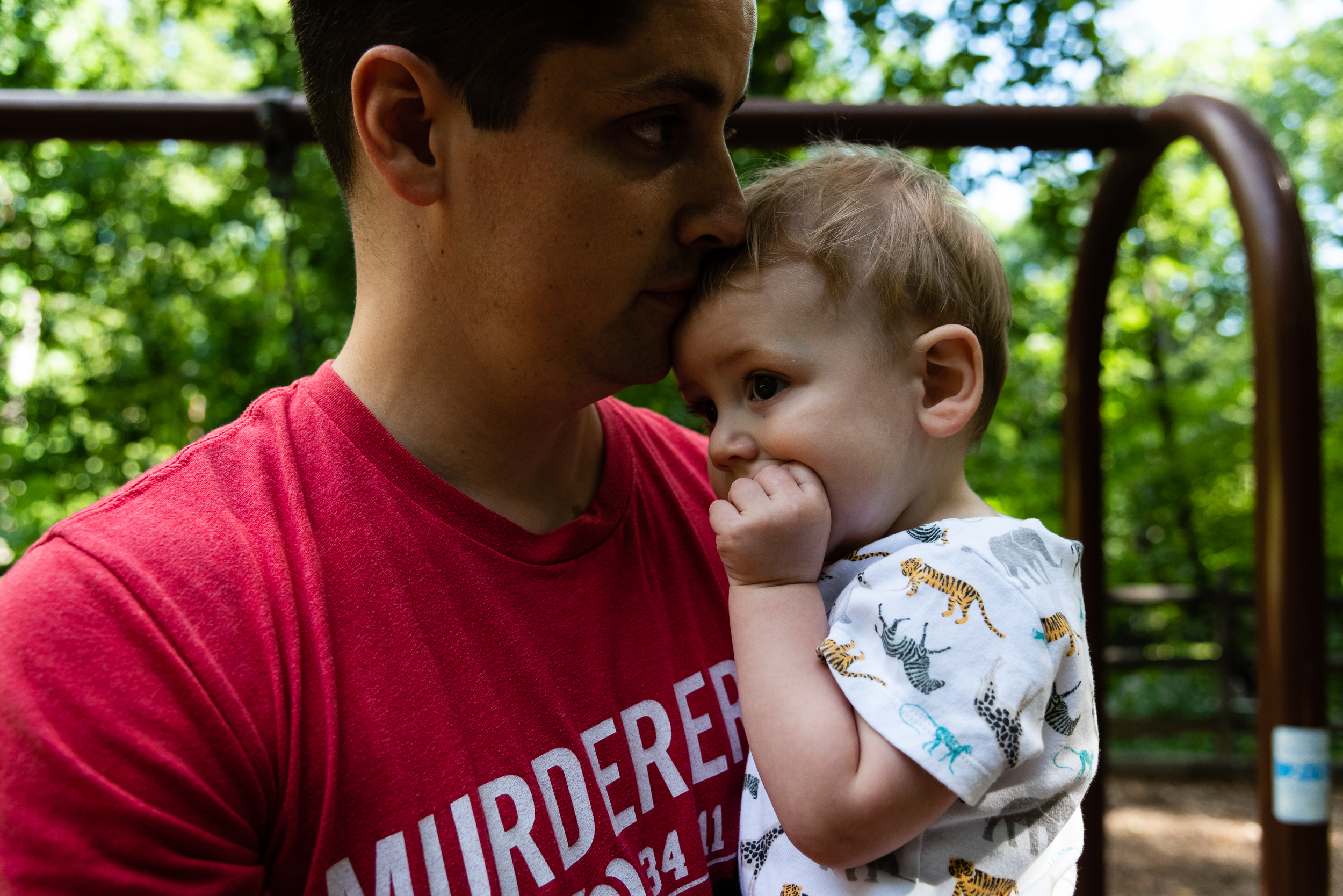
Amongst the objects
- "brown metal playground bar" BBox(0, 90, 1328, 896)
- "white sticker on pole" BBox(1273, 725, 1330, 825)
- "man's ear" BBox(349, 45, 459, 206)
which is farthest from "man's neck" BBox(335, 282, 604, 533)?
"white sticker on pole" BBox(1273, 725, 1330, 825)

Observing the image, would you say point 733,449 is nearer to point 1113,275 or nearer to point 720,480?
point 720,480

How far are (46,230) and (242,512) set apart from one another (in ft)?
18.9

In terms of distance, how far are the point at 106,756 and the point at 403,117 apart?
2.75 ft

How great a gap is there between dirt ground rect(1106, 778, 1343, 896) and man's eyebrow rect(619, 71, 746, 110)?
5.45 meters

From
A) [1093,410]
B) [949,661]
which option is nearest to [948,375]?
[949,661]

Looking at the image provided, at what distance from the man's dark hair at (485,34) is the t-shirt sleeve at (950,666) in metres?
0.75

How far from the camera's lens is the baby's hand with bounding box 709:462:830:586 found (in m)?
1.30

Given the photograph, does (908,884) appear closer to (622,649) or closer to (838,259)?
(622,649)

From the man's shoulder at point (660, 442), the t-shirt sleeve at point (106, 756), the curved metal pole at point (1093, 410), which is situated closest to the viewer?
the t-shirt sleeve at point (106, 756)

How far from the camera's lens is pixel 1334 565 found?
10.0m

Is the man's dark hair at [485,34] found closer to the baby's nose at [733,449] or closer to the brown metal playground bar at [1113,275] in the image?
the baby's nose at [733,449]

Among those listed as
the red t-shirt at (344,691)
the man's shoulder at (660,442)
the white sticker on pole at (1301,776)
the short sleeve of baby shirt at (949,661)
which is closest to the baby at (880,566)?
the short sleeve of baby shirt at (949,661)

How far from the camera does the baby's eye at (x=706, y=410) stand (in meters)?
1.51

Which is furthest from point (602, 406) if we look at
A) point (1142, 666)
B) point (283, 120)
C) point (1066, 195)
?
point (1142, 666)
